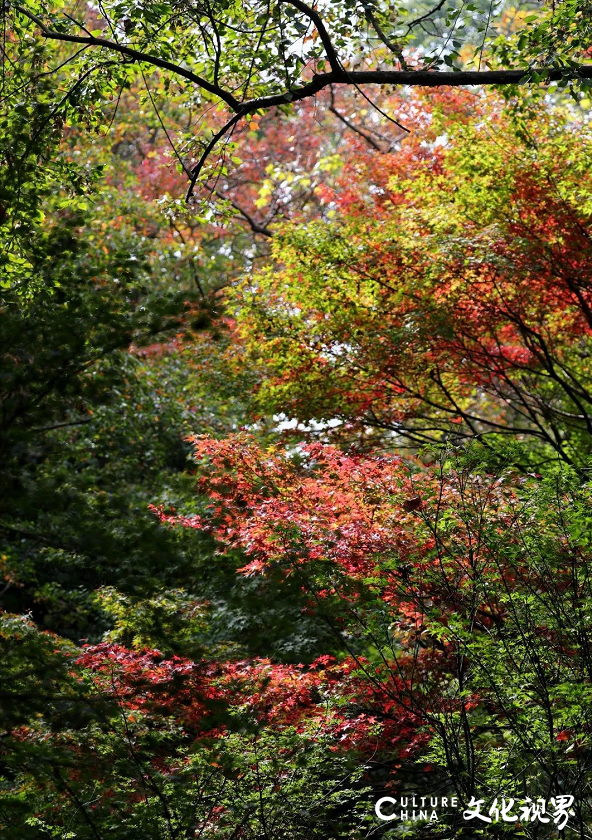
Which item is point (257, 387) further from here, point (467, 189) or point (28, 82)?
point (28, 82)

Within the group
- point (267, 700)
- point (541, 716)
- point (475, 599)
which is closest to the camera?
point (541, 716)

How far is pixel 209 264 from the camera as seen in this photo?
46.1 ft

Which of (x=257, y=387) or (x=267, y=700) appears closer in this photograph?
(x=267, y=700)

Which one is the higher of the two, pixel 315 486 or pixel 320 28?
pixel 320 28

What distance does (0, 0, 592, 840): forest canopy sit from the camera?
4.09m

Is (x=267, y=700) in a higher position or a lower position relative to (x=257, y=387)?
lower

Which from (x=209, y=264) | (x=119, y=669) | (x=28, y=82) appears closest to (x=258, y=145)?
(x=209, y=264)

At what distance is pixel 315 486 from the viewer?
6.73 meters

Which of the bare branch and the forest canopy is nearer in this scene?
the forest canopy

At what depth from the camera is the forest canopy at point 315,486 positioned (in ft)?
13.4

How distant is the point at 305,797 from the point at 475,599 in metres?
1.57

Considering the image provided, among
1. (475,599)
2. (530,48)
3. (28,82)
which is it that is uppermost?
(28,82)

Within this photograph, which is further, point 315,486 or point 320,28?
point 315,486

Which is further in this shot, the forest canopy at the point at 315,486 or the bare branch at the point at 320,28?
the bare branch at the point at 320,28
